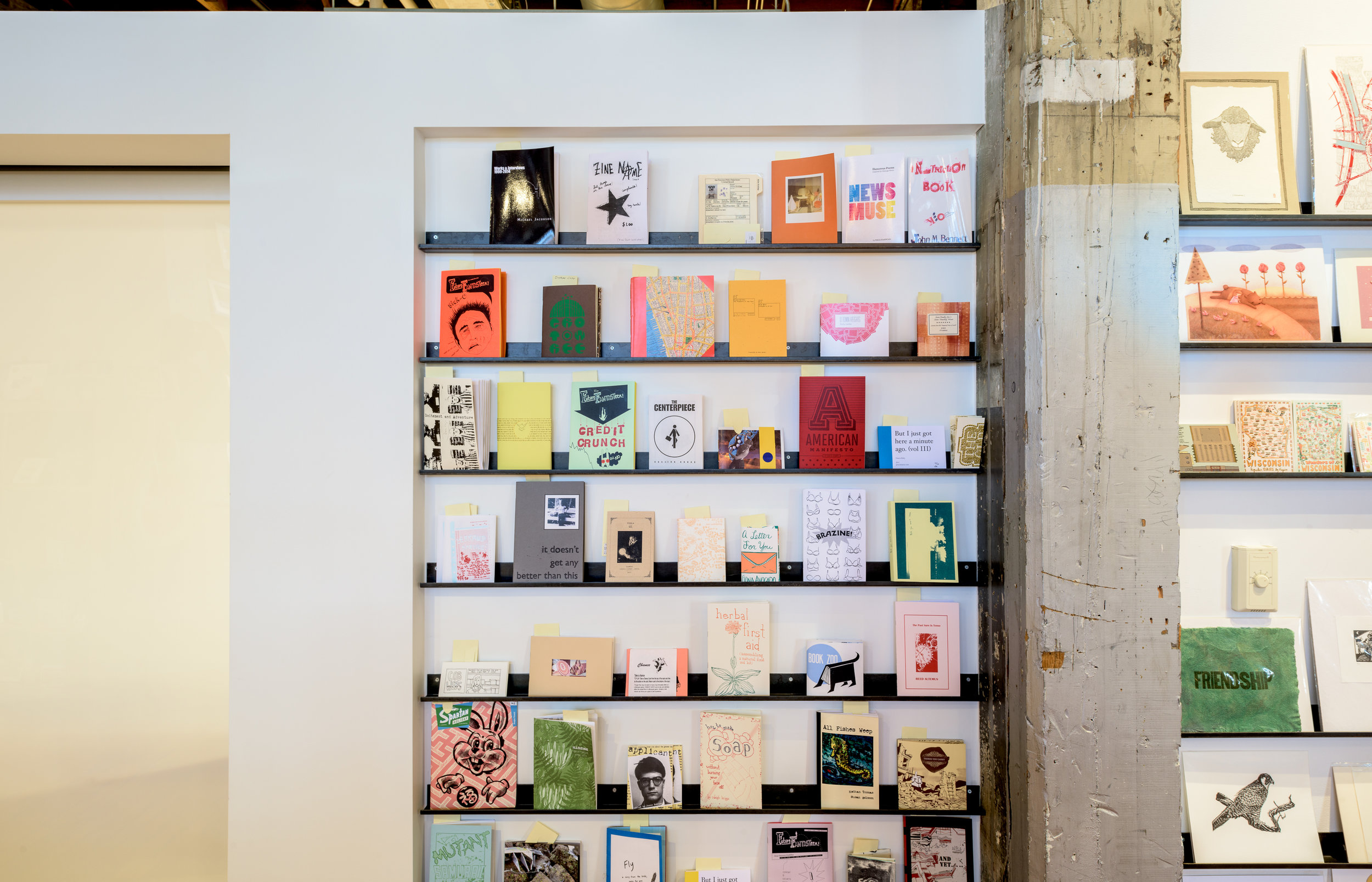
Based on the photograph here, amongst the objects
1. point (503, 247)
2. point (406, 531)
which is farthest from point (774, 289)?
point (406, 531)

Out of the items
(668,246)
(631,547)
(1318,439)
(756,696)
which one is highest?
(668,246)

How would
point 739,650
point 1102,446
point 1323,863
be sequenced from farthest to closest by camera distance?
1. point 739,650
2. point 1323,863
3. point 1102,446

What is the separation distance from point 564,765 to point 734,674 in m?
0.61

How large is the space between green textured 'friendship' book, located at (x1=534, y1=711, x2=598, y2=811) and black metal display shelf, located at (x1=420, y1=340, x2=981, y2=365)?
1158 mm

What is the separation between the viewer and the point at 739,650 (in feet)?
7.48

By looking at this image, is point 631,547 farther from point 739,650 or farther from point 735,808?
point 735,808

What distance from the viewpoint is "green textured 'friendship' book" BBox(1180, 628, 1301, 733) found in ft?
7.20

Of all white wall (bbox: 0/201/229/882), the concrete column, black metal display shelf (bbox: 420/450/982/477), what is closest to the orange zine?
the concrete column

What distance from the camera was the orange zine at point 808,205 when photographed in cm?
229

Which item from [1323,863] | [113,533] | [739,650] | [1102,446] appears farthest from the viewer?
[113,533]

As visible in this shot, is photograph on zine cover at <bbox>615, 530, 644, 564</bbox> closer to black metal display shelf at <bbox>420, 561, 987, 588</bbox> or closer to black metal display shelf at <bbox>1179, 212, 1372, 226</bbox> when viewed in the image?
black metal display shelf at <bbox>420, 561, 987, 588</bbox>

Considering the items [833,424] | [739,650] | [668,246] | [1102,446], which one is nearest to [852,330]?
[833,424]

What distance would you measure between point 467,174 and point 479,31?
1.40 ft

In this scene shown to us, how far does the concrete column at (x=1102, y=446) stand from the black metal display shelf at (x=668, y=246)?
39cm
